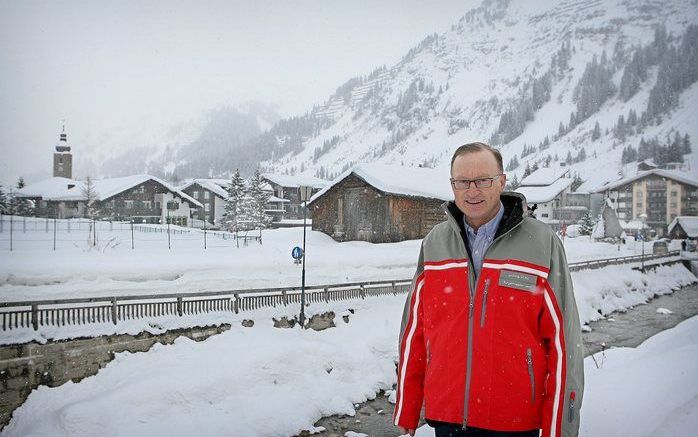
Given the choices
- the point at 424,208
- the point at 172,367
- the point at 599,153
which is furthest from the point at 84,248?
the point at 599,153

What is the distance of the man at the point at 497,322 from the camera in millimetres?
2756

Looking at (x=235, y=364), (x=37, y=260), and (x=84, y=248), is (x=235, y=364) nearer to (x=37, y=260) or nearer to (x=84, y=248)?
(x=37, y=260)

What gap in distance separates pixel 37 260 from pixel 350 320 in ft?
48.6

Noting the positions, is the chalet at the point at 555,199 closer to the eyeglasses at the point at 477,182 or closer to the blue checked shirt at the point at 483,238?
→ the blue checked shirt at the point at 483,238

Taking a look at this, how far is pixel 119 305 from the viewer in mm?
14906

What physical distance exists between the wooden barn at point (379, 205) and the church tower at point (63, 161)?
20356 millimetres

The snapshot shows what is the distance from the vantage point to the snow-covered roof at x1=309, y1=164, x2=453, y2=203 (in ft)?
114

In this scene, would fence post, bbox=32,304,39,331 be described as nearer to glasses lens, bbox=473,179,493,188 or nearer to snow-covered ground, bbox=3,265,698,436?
snow-covered ground, bbox=3,265,698,436

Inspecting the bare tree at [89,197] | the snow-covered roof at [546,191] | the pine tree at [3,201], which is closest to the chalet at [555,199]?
the snow-covered roof at [546,191]

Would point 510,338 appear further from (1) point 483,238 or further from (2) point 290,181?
(2) point 290,181

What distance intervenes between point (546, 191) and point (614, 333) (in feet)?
163

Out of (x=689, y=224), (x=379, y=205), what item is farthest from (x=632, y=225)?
(x=379, y=205)

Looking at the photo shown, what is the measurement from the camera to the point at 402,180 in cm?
3681

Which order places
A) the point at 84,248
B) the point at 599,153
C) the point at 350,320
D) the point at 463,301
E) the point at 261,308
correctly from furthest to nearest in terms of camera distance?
the point at 599,153
the point at 84,248
the point at 350,320
the point at 261,308
the point at 463,301
